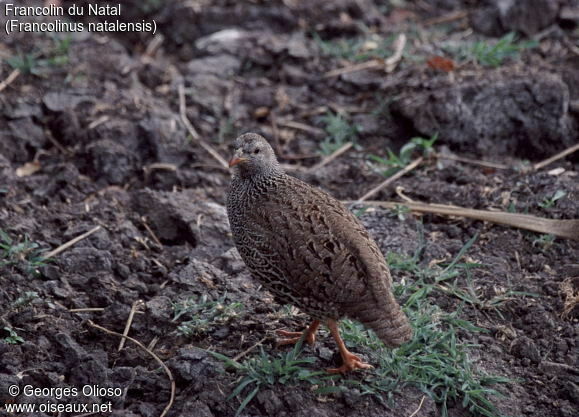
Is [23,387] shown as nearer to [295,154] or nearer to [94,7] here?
[295,154]

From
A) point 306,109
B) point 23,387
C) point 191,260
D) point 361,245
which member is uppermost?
point 306,109

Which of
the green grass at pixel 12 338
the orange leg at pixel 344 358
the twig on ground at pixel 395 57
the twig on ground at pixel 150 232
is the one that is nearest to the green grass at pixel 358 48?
the twig on ground at pixel 395 57

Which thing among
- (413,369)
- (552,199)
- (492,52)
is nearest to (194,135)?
(492,52)

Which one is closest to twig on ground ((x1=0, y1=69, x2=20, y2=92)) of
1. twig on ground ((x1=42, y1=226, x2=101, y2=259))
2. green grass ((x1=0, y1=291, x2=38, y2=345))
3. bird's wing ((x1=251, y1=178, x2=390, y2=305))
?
twig on ground ((x1=42, y1=226, x2=101, y2=259))

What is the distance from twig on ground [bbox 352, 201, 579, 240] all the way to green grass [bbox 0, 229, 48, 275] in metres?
2.18

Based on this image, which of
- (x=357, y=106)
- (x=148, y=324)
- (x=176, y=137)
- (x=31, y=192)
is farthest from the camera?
(x=357, y=106)

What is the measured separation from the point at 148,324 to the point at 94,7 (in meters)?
4.48

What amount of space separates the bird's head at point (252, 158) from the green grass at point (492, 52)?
302cm

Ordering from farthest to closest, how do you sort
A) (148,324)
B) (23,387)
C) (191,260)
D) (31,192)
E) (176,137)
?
1. (176,137)
2. (31,192)
3. (191,260)
4. (148,324)
5. (23,387)

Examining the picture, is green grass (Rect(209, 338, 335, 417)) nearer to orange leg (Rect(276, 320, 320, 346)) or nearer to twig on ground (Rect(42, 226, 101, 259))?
orange leg (Rect(276, 320, 320, 346))

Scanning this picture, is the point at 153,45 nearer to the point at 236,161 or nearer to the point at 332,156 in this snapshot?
the point at 332,156

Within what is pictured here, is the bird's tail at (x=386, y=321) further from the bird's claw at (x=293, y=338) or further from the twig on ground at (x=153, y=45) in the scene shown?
the twig on ground at (x=153, y=45)

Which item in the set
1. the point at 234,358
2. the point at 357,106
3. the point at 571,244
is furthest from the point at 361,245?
the point at 357,106

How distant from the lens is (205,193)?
5.80m
